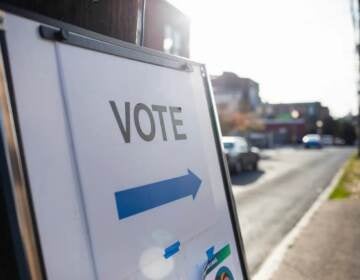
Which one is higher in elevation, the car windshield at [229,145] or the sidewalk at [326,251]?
the car windshield at [229,145]

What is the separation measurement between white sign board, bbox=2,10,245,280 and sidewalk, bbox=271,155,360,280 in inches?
130

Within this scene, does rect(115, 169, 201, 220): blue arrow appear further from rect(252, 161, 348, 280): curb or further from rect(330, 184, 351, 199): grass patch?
rect(330, 184, 351, 199): grass patch

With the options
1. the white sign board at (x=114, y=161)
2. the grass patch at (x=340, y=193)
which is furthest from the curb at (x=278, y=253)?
the white sign board at (x=114, y=161)

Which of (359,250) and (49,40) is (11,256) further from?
(359,250)

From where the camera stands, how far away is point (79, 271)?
1.38 metres

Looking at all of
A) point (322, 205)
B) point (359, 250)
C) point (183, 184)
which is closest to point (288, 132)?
point (322, 205)

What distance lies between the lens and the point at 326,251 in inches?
237

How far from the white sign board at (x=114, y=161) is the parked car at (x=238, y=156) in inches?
622

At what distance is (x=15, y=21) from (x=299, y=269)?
4997 millimetres

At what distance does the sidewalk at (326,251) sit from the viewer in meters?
5.12

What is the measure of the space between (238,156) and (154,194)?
17636 mm

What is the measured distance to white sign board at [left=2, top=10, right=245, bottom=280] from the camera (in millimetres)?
1333

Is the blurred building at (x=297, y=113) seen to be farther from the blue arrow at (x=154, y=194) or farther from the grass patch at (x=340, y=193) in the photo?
the blue arrow at (x=154, y=194)

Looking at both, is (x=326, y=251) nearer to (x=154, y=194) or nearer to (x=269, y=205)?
(x=269, y=205)
